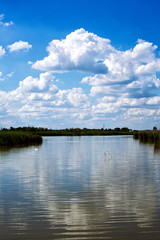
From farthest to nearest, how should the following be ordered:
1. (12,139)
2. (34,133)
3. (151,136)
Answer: (34,133)
(151,136)
(12,139)

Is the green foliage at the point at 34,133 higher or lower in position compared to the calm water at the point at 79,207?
higher

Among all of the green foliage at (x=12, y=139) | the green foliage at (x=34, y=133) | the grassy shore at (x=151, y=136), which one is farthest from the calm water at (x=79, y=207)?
the grassy shore at (x=151, y=136)

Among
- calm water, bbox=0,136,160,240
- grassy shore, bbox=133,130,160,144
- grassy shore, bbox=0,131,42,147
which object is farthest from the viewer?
grassy shore, bbox=133,130,160,144

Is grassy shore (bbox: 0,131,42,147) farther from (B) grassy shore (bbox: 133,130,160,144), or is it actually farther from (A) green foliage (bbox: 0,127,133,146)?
(B) grassy shore (bbox: 133,130,160,144)

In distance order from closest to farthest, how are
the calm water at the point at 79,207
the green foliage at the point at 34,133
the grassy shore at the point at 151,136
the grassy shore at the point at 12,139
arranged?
the calm water at the point at 79,207 → the grassy shore at the point at 12,139 → the green foliage at the point at 34,133 → the grassy shore at the point at 151,136

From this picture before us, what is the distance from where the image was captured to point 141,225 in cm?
679

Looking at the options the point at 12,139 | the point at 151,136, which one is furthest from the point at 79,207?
the point at 151,136

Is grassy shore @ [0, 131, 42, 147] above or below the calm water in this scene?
above

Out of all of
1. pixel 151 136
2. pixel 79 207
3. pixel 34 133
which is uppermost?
pixel 34 133

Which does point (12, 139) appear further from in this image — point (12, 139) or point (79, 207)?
point (79, 207)

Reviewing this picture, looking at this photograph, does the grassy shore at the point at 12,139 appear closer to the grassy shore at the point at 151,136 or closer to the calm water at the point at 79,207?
the grassy shore at the point at 151,136

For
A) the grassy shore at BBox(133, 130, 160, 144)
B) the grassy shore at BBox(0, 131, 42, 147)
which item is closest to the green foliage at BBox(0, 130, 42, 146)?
the grassy shore at BBox(0, 131, 42, 147)

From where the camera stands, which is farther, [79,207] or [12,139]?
[12,139]

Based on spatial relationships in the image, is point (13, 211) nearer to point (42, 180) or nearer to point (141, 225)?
point (141, 225)
